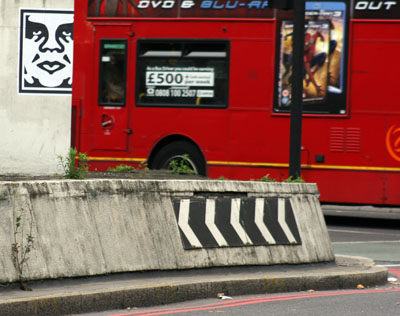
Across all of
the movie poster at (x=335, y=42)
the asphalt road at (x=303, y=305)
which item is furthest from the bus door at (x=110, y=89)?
the asphalt road at (x=303, y=305)

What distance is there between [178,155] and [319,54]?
283 centimetres

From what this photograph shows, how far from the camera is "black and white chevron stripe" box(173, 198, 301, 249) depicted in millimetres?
8648

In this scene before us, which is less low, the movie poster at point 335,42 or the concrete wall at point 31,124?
the movie poster at point 335,42

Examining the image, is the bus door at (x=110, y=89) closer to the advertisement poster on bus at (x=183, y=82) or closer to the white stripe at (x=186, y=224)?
the advertisement poster on bus at (x=183, y=82)

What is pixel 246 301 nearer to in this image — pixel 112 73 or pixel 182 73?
pixel 182 73

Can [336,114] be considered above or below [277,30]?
below

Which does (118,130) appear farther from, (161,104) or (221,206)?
(221,206)

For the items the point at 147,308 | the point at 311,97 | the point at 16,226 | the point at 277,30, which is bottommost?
the point at 147,308

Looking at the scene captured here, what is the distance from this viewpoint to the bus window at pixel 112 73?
1692cm

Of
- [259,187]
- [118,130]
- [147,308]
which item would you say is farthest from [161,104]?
[147,308]

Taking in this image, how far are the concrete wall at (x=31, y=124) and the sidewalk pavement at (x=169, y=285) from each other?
190 cm

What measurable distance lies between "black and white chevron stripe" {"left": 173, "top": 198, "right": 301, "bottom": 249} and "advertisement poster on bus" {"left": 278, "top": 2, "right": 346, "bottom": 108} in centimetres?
694

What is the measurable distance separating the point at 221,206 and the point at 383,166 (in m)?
7.43

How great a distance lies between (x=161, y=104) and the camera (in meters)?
16.8
